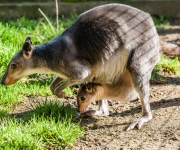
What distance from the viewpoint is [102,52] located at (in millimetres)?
5129

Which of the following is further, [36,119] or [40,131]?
[36,119]

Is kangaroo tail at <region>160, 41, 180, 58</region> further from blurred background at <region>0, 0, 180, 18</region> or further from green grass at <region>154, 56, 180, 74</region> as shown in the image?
blurred background at <region>0, 0, 180, 18</region>

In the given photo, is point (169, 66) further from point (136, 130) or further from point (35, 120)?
point (35, 120)

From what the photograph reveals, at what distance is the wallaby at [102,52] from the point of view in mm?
5059

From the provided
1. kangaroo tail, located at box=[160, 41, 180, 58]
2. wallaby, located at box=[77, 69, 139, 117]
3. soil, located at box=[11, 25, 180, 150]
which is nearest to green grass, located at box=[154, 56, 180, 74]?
soil, located at box=[11, 25, 180, 150]

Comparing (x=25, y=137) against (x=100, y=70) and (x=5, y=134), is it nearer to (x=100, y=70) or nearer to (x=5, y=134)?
(x=5, y=134)

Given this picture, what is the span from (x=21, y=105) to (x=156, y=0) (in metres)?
5.45

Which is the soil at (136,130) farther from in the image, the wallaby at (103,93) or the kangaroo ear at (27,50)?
the kangaroo ear at (27,50)

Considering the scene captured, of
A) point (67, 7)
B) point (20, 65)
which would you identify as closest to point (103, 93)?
point (20, 65)

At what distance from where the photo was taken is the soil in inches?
180

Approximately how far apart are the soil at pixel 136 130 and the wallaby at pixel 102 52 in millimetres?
200

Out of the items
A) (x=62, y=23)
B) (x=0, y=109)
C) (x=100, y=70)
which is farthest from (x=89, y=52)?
(x=62, y=23)

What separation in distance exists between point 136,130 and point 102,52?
1.00 metres

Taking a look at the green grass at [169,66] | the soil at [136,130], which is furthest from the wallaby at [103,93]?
the green grass at [169,66]
